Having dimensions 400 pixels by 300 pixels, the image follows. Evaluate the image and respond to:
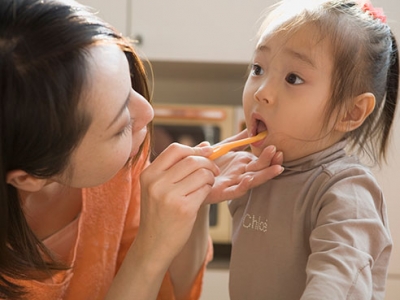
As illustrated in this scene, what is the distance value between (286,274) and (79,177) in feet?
1.08

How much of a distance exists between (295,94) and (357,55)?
107mm

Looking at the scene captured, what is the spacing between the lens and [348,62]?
916 mm

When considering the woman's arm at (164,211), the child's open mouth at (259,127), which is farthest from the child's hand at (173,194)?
the child's open mouth at (259,127)

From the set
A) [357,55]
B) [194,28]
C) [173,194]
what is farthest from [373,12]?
[194,28]

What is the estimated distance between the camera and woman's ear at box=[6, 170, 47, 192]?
802mm

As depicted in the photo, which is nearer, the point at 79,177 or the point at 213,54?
the point at 79,177

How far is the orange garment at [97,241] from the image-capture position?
1.07 m

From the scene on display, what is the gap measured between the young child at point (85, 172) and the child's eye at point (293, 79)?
0.11 m

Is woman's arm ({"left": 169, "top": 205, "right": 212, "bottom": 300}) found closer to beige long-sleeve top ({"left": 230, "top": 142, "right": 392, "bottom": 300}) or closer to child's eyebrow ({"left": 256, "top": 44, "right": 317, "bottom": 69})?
beige long-sleeve top ({"left": 230, "top": 142, "right": 392, "bottom": 300})

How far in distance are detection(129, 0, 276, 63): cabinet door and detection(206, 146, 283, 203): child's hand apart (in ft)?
3.43

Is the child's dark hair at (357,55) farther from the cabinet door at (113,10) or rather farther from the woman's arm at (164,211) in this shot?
the cabinet door at (113,10)

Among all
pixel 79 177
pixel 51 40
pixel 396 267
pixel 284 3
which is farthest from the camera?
pixel 396 267

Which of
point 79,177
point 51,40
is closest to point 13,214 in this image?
point 79,177

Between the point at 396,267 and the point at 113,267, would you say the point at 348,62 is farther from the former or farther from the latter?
the point at 396,267
